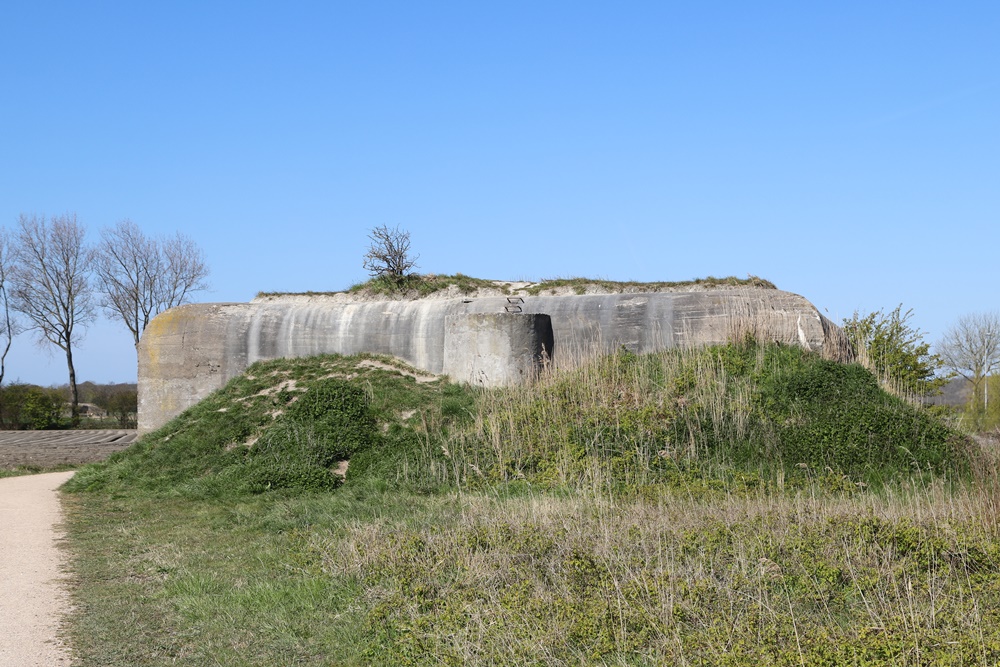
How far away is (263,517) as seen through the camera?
11.8 metres

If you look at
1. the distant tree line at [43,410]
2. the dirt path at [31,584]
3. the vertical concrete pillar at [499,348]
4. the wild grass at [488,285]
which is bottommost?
the dirt path at [31,584]

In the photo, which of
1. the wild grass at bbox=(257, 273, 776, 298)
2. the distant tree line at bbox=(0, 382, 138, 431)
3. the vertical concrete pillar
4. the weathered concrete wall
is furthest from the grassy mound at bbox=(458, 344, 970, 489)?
the distant tree line at bbox=(0, 382, 138, 431)

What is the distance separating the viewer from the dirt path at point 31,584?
6.64 m

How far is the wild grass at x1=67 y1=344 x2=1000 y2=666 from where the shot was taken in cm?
619

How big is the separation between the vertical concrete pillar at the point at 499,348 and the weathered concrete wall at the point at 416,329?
0.05 meters

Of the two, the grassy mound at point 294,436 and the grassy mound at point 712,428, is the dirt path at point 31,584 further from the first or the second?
the grassy mound at point 712,428

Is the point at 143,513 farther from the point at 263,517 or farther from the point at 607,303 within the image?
the point at 607,303

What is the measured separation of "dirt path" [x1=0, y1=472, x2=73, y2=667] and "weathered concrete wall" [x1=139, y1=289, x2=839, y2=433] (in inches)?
275

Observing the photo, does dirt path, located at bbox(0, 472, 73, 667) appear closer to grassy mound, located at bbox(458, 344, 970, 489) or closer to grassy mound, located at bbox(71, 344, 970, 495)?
grassy mound, located at bbox(71, 344, 970, 495)

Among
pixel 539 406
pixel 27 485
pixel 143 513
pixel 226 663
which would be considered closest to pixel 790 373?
pixel 539 406

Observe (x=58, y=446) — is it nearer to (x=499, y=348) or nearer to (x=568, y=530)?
(x=499, y=348)

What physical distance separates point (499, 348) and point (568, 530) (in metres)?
9.67

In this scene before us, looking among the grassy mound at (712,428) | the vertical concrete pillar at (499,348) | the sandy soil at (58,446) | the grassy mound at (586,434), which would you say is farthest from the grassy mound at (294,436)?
the sandy soil at (58,446)

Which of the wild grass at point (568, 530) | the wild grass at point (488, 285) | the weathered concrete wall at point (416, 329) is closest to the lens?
the wild grass at point (568, 530)
